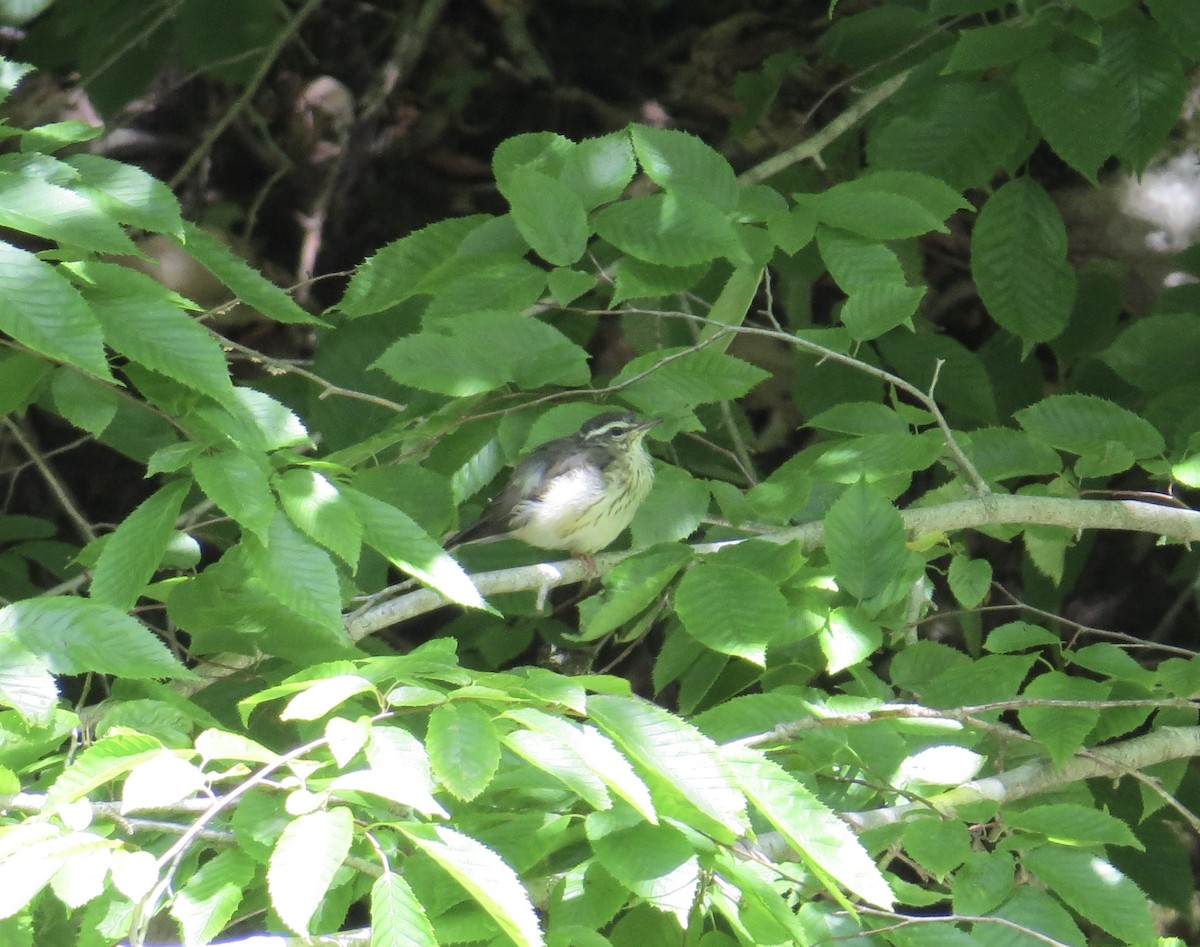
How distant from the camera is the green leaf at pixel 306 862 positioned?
1.61 metres

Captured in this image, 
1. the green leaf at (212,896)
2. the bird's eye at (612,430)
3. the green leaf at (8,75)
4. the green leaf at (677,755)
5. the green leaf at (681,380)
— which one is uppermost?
the green leaf at (8,75)

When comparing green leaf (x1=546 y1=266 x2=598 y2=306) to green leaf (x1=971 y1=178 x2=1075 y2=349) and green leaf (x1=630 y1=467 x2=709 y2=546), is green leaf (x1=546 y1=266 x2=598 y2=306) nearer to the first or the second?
green leaf (x1=630 y1=467 x2=709 y2=546)

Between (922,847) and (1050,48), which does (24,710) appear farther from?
(1050,48)

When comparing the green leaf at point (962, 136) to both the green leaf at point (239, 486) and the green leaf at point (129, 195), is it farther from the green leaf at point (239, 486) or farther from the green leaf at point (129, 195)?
the green leaf at point (239, 486)

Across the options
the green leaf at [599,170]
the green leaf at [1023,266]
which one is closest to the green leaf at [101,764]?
the green leaf at [599,170]

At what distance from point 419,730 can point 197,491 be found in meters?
2.28

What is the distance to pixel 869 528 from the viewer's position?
316 centimetres

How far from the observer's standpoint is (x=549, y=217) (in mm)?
3502

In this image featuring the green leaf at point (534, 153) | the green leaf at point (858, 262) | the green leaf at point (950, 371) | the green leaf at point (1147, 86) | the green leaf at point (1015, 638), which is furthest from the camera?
the green leaf at point (950, 371)

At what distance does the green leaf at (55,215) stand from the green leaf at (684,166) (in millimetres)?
1559

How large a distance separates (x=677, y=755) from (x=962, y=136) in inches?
116

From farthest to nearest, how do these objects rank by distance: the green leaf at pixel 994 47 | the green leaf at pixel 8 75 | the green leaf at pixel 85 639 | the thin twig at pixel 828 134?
1. the thin twig at pixel 828 134
2. the green leaf at pixel 994 47
3. the green leaf at pixel 8 75
4. the green leaf at pixel 85 639

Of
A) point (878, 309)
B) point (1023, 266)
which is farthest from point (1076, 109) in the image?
point (878, 309)

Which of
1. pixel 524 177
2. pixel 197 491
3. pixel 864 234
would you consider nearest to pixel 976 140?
pixel 864 234
